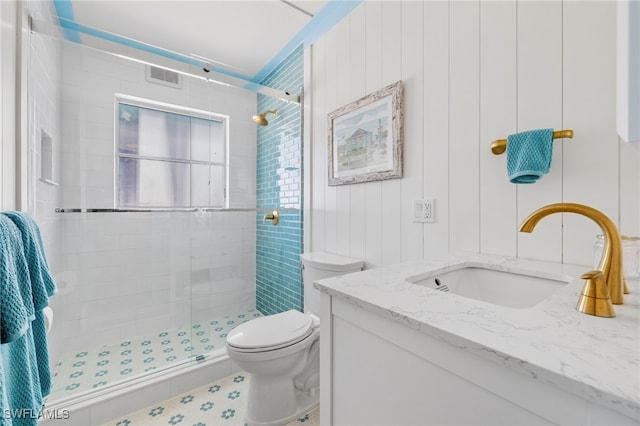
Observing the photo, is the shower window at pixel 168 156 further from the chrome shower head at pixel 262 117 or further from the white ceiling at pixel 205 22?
the white ceiling at pixel 205 22

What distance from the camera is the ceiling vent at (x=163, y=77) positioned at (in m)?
2.08

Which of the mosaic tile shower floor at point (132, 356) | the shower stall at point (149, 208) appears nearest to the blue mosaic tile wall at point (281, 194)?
the shower stall at point (149, 208)

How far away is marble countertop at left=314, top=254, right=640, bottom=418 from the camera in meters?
0.36

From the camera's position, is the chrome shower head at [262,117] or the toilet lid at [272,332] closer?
the toilet lid at [272,332]

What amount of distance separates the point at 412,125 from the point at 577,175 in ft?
2.38

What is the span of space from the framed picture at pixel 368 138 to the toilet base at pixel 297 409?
1.30 metres

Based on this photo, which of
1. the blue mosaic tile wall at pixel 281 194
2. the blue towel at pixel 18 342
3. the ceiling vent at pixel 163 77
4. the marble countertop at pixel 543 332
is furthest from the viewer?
the blue mosaic tile wall at pixel 281 194

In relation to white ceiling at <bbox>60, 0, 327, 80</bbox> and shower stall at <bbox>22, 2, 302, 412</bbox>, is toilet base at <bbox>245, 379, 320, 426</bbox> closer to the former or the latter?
shower stall at <bbox>22, 2, 302, 412</bbox>

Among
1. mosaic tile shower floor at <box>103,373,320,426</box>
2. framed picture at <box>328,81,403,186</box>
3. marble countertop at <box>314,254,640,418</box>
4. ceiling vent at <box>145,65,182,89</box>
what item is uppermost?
ceiling vent at <box>145,65,182,89</box>

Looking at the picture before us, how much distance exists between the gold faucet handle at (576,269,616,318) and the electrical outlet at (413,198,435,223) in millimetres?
800

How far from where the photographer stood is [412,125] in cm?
144

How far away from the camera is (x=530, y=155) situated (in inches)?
36.9

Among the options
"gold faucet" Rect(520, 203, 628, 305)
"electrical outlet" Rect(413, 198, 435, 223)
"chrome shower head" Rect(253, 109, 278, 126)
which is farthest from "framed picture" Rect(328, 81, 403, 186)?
"gold faucet" Rect(520, 203, 628, 305)

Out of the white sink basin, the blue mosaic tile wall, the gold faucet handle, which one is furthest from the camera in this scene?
the blue mosaic tile wall
